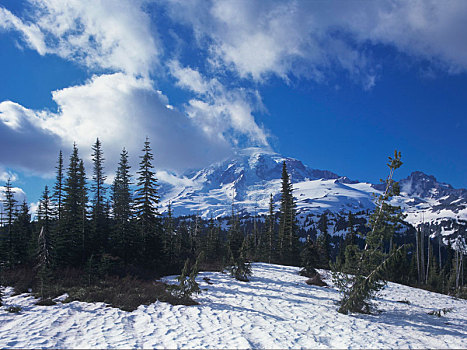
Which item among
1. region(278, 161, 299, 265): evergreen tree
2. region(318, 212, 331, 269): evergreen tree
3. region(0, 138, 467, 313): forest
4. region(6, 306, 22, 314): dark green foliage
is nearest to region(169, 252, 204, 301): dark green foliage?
region(0, 138, 467, 313): forest

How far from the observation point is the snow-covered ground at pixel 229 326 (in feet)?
25.6

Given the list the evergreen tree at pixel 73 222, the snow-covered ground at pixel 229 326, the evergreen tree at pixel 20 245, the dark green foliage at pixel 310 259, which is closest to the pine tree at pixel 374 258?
the snow-covered ground at pixel 229 326

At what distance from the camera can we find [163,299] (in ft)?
41.5

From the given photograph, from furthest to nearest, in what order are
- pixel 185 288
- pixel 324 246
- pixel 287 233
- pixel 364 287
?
1. pixel 324 246
2. pixel 287 233
3. pixel 185 288
4. pixel 364 287

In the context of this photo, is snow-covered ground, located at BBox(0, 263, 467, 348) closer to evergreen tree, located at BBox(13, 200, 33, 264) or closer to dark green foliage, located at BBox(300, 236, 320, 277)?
dark green foliage, located at BBox(300, 236, 320, 277)

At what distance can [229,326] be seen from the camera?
9266mm

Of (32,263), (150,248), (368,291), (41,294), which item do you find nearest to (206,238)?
(150,248)

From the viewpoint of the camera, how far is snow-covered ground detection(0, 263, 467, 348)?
7812 mm

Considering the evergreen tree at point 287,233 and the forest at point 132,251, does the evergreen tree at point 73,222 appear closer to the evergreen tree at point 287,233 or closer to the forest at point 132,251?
the forest at point 132,251

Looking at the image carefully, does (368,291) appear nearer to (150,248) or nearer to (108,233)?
(150,248)

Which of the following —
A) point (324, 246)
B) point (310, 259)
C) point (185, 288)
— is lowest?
point (324, 246)

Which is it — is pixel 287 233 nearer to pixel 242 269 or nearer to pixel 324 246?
pixel 324 246

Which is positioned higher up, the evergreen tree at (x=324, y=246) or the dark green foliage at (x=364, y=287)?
the dark green foliage at (x=364, y=287)

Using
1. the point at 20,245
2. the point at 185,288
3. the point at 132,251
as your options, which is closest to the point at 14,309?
the point at 185,288
